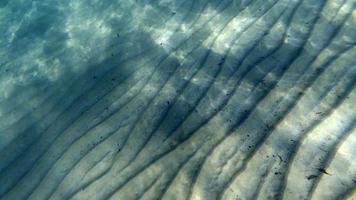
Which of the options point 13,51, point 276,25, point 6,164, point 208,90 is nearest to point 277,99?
point 208,90

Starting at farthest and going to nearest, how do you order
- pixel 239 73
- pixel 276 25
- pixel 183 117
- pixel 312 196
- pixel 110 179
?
1. pixel 276 25
2. pixel 239 73
3. pixel 183 117
4. pixel 110 179
5. pixel 312 196

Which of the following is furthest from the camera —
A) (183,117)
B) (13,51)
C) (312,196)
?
(13,51)

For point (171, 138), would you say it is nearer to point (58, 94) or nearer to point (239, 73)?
point (239, 73)

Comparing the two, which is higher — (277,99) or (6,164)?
(277,99)

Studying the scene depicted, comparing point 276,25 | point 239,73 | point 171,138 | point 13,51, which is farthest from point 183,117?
point 13,51

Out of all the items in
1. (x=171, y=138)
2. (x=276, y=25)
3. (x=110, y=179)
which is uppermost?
(x=276, y=25)

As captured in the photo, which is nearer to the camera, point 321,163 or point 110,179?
point 321,163

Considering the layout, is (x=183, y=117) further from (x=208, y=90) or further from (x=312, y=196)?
(x=312, y=196)
